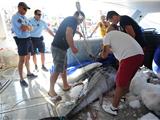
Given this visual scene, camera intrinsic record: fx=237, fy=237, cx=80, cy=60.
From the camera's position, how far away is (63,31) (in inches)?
120

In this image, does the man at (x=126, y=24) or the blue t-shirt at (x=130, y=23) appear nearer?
the man at (x=126, y=24)

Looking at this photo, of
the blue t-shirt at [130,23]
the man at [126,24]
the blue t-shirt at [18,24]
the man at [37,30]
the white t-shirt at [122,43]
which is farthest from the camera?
the man at [37,30]

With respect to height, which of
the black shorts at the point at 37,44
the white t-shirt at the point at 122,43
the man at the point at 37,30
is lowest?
the black shorts at the point at 37,44

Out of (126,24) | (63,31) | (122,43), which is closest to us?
(122,43)

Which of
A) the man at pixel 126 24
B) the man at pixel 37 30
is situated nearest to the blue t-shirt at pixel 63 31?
the man at pixel 126 24

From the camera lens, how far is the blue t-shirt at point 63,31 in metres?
2.93

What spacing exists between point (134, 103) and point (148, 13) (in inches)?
110

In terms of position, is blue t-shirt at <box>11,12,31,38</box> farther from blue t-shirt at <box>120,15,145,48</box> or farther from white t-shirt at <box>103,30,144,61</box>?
white t-shirt at <box>103,30,144,61</box>

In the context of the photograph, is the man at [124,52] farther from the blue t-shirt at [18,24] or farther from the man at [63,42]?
the blue t-shirt at [18,24]

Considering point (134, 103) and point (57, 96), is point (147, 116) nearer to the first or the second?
point (134, 103)

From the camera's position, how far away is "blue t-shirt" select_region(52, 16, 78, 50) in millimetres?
2934

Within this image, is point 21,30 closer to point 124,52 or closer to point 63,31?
point 63,31

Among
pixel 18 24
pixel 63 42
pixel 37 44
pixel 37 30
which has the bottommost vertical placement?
pixel 37 44

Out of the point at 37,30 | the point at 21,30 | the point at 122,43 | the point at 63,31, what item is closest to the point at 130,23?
the point at 122,43
